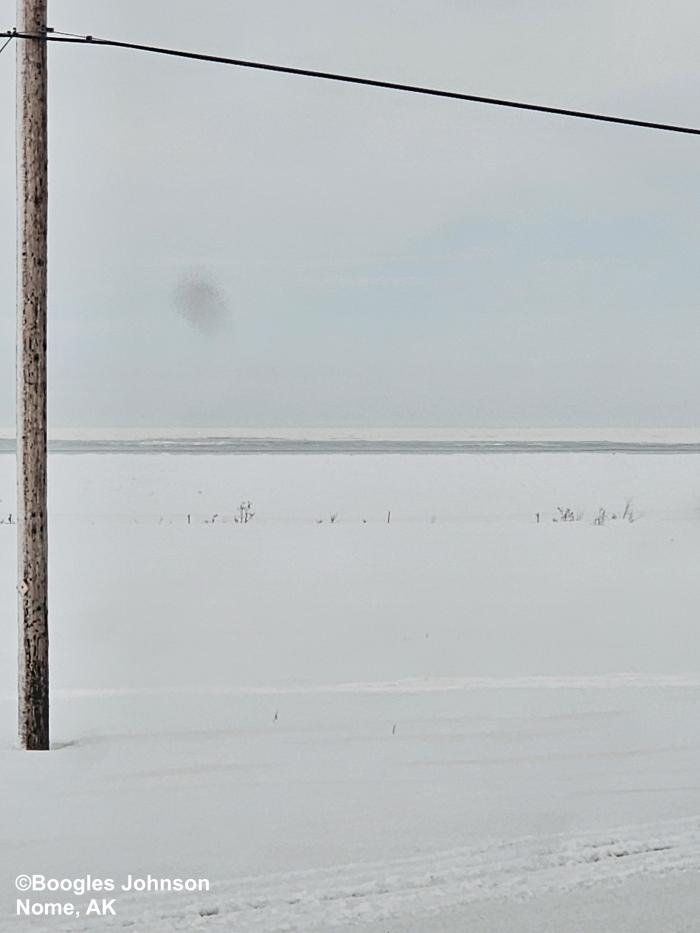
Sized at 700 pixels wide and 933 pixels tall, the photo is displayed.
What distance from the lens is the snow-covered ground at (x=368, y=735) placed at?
4.93m

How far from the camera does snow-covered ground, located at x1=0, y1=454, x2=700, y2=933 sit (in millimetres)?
4930

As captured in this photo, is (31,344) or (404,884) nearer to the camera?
(404,884)

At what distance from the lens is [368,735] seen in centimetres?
733

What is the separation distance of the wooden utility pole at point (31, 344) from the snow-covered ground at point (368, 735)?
768 mm

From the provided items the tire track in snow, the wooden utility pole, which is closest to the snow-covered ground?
the tire track in snow

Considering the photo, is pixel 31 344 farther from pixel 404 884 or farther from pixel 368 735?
pixel 404 884

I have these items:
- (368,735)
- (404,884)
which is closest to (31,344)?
(368,735)

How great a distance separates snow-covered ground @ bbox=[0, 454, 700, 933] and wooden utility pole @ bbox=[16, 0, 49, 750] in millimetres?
768

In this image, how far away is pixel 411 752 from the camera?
274 inches

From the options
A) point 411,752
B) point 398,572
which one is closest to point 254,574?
point 398,572

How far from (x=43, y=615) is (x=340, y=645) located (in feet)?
13.1

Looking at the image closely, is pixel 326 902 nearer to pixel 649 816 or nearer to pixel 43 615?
pixel 649 816

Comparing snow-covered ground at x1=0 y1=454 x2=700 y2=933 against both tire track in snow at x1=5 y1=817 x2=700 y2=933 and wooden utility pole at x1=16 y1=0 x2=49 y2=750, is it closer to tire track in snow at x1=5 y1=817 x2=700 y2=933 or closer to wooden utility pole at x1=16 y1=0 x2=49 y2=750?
tire track in snow at x1=5 y1=817 x2=700 y2=933

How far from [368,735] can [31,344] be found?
126 inches
